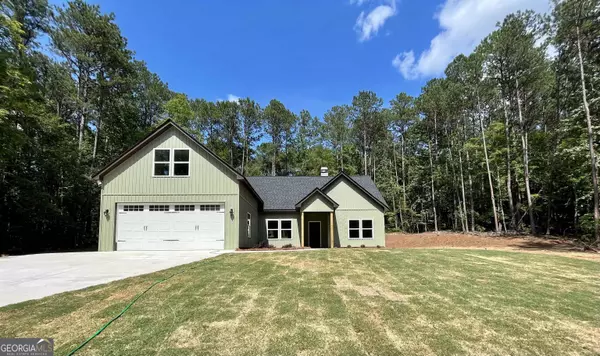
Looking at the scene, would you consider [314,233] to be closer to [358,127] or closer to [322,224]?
[322,224]

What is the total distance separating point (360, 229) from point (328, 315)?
15.2 meters

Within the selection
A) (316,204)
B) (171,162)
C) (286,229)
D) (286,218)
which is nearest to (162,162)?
(171,162)

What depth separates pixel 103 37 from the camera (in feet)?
72.4

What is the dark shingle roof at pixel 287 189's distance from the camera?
19.7 meters

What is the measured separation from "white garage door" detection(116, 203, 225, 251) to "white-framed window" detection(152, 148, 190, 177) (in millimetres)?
1619

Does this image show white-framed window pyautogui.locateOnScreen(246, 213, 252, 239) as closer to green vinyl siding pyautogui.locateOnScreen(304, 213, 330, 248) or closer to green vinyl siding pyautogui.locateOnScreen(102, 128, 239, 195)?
green vinyl siding pyautogui.locateOnScreen(102, 128, 239, 195)

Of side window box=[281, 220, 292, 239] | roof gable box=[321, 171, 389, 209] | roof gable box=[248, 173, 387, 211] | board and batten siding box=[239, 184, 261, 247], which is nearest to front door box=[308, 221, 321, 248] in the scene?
side window box=[281, 220, 292, 239]

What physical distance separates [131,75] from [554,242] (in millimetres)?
31564

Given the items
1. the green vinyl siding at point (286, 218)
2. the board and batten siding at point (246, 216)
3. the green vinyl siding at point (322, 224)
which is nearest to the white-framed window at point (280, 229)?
the green vinyl siding at point (286, 218)

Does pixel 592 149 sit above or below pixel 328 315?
above

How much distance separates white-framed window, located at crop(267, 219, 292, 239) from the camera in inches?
761

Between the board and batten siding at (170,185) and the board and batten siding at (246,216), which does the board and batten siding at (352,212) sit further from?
the board and batten siding at (170,185)

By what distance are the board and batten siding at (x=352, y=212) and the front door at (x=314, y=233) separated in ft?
4.83

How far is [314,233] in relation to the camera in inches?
805
